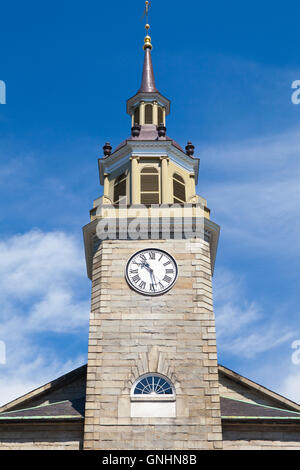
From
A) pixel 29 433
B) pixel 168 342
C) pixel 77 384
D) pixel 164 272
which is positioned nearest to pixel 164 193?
pixel 164 272

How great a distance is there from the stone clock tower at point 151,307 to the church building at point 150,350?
39 mm

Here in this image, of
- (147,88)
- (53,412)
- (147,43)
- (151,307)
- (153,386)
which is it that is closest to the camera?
(153,386)

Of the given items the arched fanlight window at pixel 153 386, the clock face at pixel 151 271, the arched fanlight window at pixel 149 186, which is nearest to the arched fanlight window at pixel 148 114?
the arched fanlight window at pixel 149 186

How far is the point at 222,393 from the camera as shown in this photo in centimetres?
2725

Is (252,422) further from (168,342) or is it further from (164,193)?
(164,193)

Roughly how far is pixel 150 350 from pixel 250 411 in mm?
4472

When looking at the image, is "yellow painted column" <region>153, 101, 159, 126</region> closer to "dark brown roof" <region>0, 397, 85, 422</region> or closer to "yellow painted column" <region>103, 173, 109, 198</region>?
"yellow painted column" <region>103, 173, 109, 198</region>

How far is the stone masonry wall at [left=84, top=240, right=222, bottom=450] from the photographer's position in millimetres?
22531

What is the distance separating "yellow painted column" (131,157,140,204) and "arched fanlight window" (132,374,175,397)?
27.3 feet

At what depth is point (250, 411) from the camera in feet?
79.8

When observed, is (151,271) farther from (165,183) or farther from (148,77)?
(148,77)

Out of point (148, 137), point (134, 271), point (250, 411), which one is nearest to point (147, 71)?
point (148, 137)

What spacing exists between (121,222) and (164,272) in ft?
10.1

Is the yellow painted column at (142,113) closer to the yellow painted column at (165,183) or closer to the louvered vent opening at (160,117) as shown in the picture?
the louvered vent opening at (160,117)
